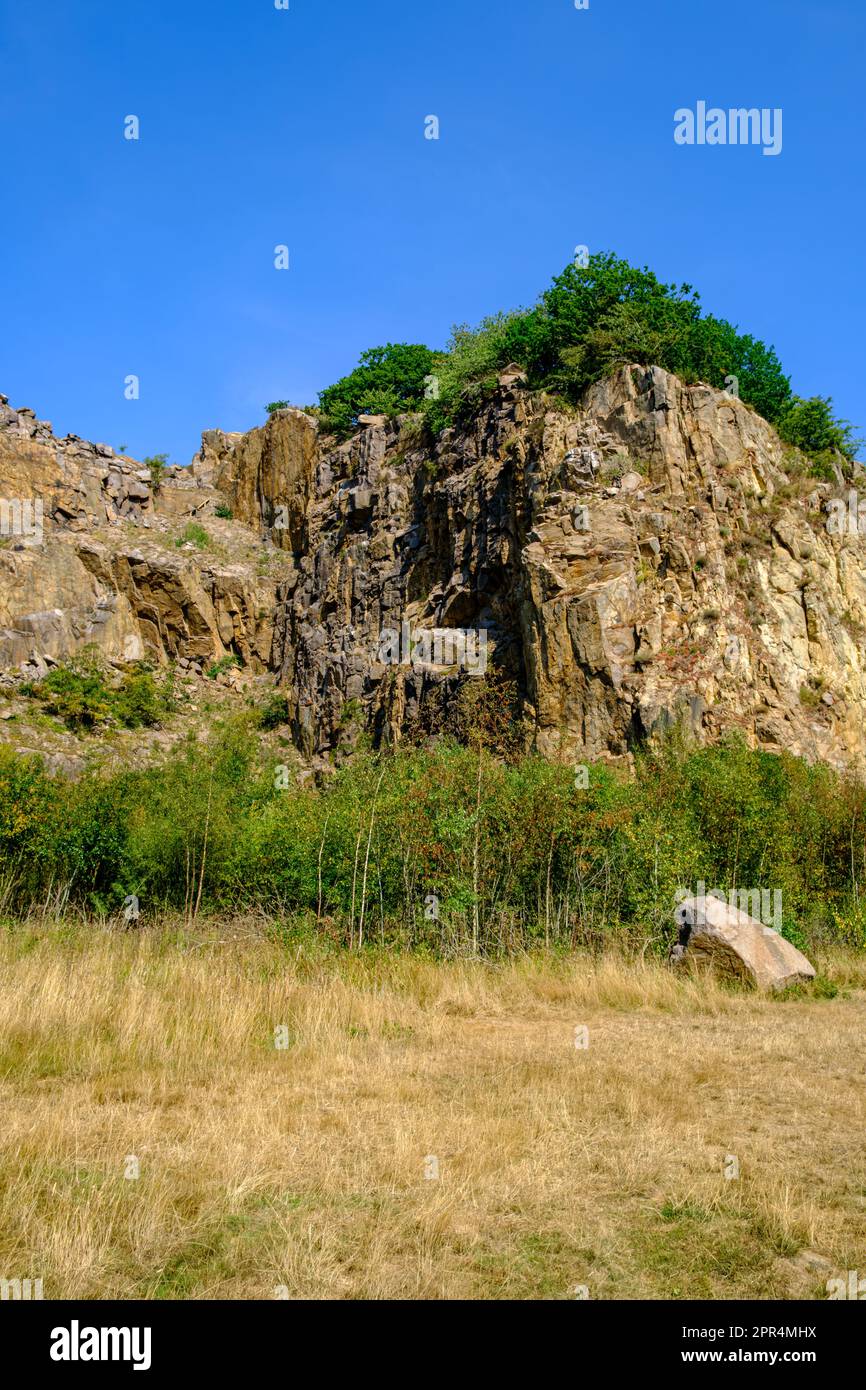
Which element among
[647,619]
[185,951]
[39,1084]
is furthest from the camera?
[647,619]

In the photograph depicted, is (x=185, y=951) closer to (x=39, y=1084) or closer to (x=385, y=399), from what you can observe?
(x=39, y=1084)

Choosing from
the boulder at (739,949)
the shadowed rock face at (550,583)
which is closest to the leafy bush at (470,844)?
the boulder at (739,949)

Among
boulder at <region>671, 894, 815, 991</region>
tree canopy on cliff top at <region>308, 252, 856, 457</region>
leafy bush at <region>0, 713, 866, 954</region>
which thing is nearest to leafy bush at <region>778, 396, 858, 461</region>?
tree canopy on cliff top at <region>308, 252, 856, 457</region>

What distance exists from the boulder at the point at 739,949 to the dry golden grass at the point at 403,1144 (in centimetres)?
152

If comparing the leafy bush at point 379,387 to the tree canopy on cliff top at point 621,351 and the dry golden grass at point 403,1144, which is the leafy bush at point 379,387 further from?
the dry golden grass at point 403,1144

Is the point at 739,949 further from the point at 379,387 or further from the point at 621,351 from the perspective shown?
the point at 379,387

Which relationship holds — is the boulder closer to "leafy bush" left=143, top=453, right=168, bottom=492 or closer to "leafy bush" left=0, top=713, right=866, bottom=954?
"leafy bush" left=0, top=713, right=866, bottom=954

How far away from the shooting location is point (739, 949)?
12.8 metres

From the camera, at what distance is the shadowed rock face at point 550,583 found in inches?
922

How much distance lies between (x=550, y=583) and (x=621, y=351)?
1026 cm
